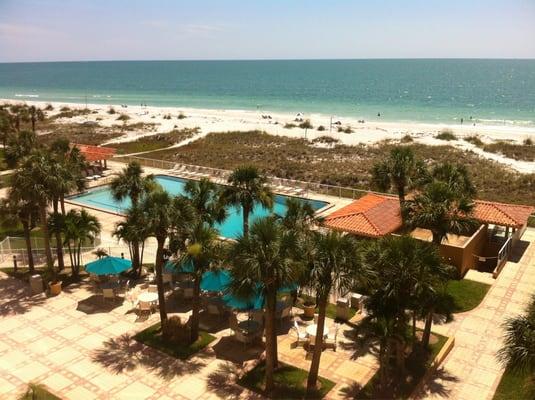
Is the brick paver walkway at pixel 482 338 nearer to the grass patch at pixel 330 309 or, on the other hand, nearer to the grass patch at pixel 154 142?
the grass patch at pixel 330 309

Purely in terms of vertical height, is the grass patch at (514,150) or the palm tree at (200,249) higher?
the palm tree at (200,249)

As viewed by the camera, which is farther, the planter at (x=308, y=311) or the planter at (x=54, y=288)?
the planter at (x=54, y=288)

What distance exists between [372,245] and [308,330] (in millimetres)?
3965

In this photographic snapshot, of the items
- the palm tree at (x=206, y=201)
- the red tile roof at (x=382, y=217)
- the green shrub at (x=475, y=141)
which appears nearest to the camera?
the palm tree at (x=206, y=201)

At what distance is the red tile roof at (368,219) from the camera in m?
20.9

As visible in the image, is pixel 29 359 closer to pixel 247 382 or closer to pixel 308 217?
pixel 247 382

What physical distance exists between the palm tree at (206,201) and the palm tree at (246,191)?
1604mm

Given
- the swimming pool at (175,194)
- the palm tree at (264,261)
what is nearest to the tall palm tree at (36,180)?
the swimming pool at (175,194)

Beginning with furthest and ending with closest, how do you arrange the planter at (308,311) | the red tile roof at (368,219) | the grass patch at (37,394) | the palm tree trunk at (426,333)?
the red tile roof at (368,219) → the planter at (308,311) → the palm tree trunk at (426,333) → the grass patch at (37,394)

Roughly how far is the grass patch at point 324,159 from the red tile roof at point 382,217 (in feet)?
31.8

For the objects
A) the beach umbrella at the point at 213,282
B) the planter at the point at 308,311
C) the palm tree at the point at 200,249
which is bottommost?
the planter at the point at 308,311

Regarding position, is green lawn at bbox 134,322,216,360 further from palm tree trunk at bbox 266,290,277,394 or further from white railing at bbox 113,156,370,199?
white railing at bbox 113,156,370,199

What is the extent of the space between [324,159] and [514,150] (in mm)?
21324

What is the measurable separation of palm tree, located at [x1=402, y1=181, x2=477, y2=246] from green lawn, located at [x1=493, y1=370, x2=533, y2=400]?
450 cm
